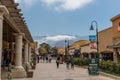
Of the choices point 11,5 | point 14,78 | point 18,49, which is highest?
point 11,5

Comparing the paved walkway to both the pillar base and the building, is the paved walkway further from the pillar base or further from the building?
the building

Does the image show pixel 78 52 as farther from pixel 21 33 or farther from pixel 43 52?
pixel 21 33

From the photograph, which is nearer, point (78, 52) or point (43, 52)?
point (78, 52)

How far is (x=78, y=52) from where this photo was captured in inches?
3236

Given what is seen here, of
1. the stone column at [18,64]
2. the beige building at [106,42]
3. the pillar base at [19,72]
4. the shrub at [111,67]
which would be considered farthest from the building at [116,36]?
the pillar base at [19,72]

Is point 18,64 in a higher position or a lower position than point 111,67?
higher

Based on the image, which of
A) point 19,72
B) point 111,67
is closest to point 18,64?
point 19,72

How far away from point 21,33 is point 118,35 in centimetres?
1956

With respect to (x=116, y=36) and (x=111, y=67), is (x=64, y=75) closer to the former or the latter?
(x=111, y=67)

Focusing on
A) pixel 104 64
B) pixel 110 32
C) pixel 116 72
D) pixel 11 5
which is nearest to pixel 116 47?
pixel 110 32

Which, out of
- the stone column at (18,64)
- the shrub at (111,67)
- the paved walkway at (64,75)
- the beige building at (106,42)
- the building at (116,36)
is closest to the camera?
the paved walkway at (64,75)

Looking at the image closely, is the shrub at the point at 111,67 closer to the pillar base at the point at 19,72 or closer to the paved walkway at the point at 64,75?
the paved walkway at the point at 64,75

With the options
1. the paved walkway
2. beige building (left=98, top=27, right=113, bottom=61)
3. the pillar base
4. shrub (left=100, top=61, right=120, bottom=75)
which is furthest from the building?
the pillar base

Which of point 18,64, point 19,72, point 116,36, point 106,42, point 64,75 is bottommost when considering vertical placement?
point 64,75
